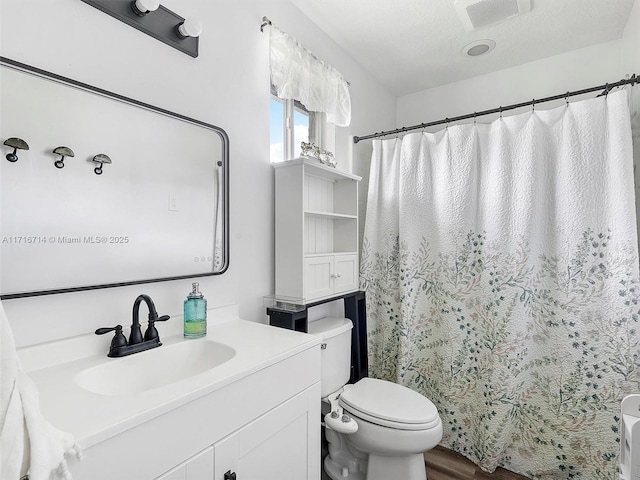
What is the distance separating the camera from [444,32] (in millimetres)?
1951

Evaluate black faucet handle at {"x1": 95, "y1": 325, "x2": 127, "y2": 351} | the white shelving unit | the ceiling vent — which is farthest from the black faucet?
the ceiling vent

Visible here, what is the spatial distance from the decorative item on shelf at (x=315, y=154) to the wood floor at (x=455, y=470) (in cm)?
171

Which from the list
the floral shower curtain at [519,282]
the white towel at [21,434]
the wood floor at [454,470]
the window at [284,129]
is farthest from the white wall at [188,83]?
the wood floor at [454,470]

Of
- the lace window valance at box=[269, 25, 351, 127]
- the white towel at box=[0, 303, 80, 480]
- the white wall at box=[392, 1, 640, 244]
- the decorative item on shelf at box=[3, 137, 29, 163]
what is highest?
the white wall at box=[392, 1, 640, 244]

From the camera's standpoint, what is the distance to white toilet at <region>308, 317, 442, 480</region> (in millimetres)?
1401

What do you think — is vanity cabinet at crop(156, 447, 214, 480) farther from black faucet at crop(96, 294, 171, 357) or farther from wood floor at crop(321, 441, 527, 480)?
wood floor at crop(321, 441, 527, 480)

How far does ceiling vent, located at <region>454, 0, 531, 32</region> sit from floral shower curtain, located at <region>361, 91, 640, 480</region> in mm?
521

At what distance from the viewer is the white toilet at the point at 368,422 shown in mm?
1401

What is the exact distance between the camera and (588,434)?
63.9 inches

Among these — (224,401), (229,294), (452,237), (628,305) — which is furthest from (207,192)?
(628,305)

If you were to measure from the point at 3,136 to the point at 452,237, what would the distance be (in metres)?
1.94

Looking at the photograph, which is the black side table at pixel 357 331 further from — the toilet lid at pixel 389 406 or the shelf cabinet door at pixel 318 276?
the toilet lid at pixel 389 406

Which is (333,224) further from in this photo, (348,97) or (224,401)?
(224,401)

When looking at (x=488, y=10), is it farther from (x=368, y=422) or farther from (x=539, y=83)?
(x=368, y=422)
